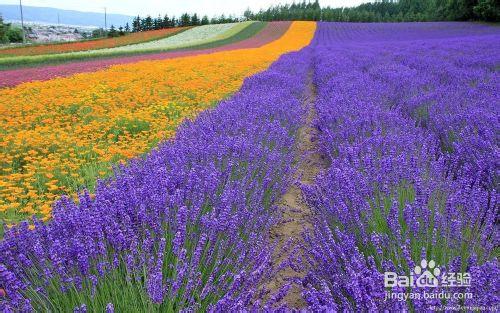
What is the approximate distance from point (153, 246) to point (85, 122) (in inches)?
193

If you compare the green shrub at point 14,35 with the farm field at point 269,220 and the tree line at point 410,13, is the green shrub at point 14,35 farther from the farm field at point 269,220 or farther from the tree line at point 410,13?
the farm field at point 269,220

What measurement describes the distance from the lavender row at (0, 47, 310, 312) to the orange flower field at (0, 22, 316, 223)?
1.17 metres

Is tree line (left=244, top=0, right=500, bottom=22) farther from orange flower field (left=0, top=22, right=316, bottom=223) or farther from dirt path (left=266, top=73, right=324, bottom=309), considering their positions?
dirt path (left=266, top=73, right=324, bottom=309)

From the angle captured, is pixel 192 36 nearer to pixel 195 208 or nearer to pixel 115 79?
pixel 115 79

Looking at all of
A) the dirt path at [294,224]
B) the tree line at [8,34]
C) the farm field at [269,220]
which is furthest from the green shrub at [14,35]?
the dirt path at [294,224]

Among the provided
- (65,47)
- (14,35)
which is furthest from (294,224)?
(14,35)

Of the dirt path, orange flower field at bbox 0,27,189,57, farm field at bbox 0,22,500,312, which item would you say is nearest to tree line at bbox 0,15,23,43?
orange flower field at bbox 0,27,189,57

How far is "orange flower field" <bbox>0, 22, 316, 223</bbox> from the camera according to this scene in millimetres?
3857

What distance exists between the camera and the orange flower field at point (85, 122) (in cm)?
386

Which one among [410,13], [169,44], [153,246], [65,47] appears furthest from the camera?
[410,13]

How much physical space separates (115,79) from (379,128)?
7.51 metres

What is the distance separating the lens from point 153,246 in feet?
6.16

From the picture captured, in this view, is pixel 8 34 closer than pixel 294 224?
No

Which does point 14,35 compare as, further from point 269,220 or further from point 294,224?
point 269,220
